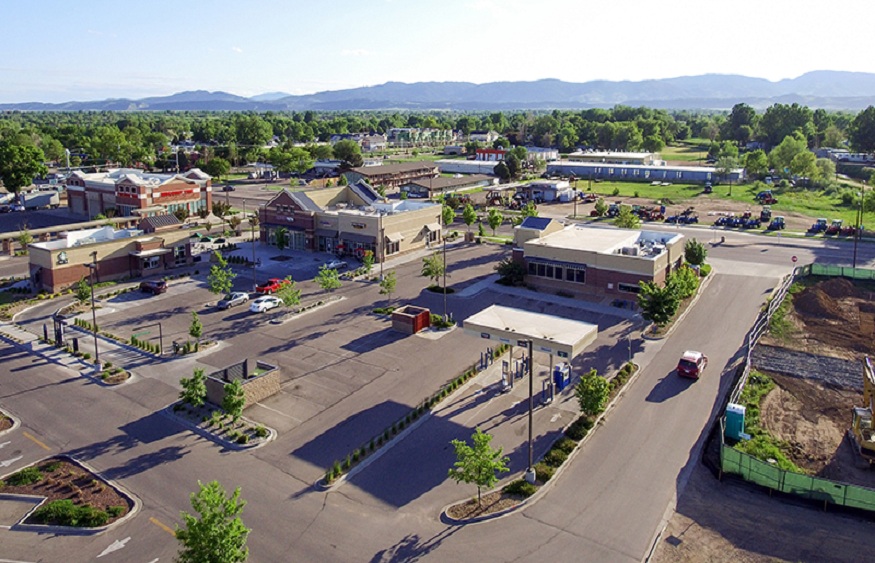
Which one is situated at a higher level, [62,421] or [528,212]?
[528,212]

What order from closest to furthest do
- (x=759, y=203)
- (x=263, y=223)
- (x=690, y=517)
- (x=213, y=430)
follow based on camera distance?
1. (x=690, y=517)
2. (x=213, y=430)
3. (x=263, y=223)
4. (x=759, y=203)

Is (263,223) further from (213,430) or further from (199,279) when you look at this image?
(213,430)

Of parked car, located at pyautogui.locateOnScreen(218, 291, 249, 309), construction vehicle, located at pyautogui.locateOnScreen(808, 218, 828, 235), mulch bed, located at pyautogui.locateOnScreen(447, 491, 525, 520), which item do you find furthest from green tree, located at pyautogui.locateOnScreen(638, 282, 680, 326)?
construction vehicle, located at pyautogui.locateOnScreen(808, 218, 828, 235)

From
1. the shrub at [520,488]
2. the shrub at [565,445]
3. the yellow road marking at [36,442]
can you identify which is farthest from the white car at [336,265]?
the shrub at [520,488]

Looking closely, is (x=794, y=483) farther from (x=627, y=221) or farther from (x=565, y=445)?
(x=627, y=221)

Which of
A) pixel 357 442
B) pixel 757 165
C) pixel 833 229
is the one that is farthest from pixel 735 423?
pixel 757 165

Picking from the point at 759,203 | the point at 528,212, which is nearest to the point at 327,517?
the point at 528,212

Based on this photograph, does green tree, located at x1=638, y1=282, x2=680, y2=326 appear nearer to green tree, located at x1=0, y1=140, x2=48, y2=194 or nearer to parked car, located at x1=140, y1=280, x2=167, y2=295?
parked car, located at x1=140, y1=280, x2=167, y2=295
